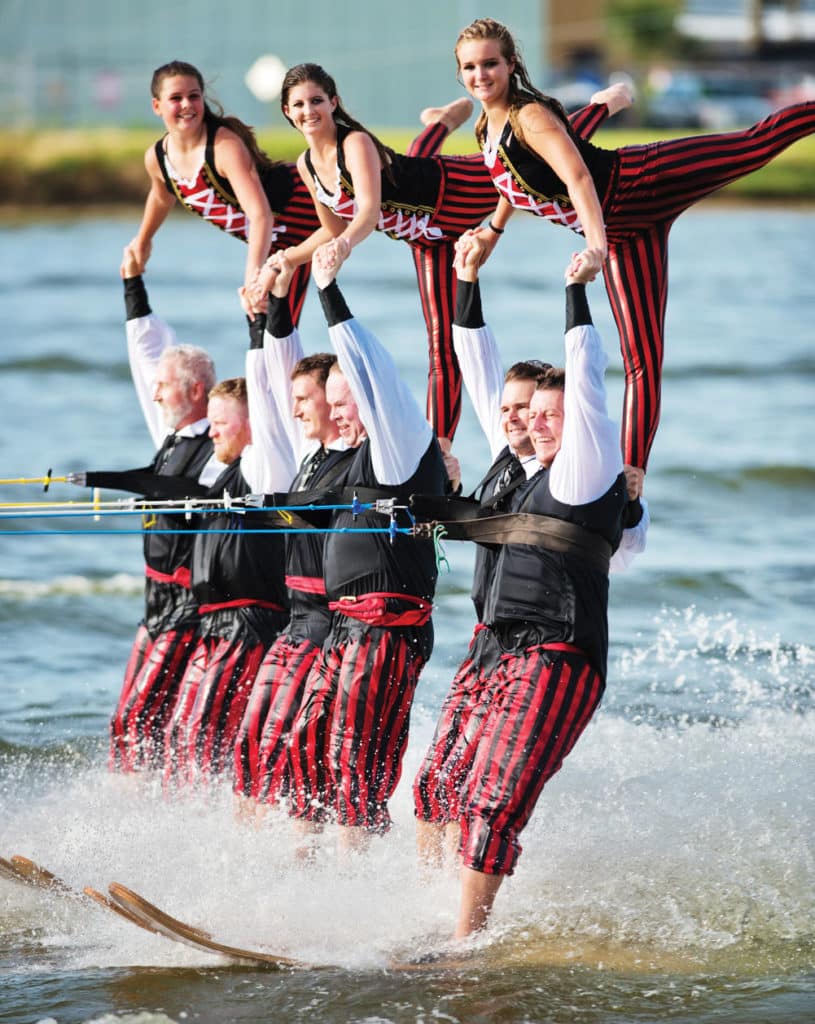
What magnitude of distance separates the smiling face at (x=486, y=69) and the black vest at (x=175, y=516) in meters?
2.01

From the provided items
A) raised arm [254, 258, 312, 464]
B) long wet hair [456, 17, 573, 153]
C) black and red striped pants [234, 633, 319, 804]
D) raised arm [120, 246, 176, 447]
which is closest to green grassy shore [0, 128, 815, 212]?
Result: raised arm [120, 246, 176, 447]

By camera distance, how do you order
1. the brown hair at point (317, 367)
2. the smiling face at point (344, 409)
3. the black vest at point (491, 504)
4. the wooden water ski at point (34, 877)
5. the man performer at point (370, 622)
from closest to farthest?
the black vest at point (491, 504) → the man performer at point (370, 622) → the smiling face at point (344, 409) → the brown hair at point (317, 367) → the wooden water ski at point (34, 877)

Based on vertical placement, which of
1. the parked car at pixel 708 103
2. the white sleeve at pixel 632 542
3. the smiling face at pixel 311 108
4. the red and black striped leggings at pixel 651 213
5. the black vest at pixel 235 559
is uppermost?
the parked car at pixel 708 103

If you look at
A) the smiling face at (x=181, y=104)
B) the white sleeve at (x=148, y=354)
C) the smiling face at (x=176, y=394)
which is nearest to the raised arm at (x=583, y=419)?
the smiling face at (x=181, y=104)

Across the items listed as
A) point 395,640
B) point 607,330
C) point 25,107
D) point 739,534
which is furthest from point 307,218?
point 25,107

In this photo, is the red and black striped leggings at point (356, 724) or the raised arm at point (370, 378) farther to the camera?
the red and black striped leggings at point (356, 724)

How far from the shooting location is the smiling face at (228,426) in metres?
6.55

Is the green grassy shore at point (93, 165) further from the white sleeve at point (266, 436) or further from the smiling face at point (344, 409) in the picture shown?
the smiling face at point (344, 409)

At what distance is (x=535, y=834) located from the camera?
6711 mm

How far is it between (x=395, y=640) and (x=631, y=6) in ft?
162

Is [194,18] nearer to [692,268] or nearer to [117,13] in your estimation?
[117,13]

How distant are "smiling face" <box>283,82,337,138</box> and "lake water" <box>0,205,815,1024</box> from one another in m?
2.53

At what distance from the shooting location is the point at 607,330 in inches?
1008

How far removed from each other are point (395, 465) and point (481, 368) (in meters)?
0.61
